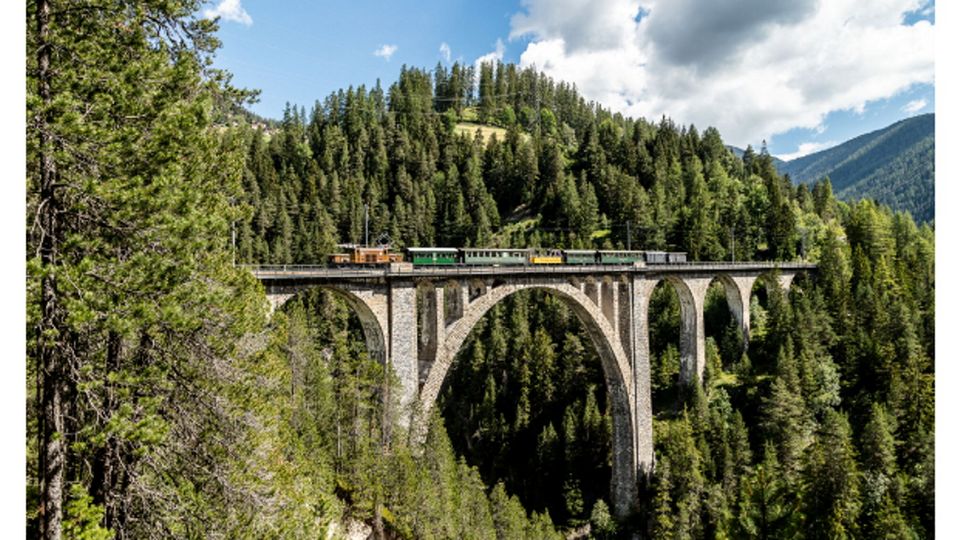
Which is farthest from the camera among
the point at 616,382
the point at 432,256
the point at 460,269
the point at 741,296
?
the point at 741,296

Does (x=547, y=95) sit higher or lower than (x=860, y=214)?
higher

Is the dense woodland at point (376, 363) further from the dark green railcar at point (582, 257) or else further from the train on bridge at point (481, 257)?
the dark green railcar at point (582, 257)

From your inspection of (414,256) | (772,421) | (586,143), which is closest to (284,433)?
(414,256)

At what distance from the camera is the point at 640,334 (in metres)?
35.7

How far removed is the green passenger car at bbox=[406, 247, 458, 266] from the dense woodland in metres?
4.84

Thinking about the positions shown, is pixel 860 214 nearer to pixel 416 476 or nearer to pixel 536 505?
pixel 536 505

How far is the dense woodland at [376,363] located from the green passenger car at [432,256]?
4.84 meters

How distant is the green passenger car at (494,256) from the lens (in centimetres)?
2753

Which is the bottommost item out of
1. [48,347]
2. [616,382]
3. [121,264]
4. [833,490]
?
[833,490]

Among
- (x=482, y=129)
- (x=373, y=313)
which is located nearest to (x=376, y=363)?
(x=373, y=313)

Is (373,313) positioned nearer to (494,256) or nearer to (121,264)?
(494,256)

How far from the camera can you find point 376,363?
21281 millimetres

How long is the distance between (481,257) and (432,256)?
4.24 metres

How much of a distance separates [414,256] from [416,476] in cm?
915
